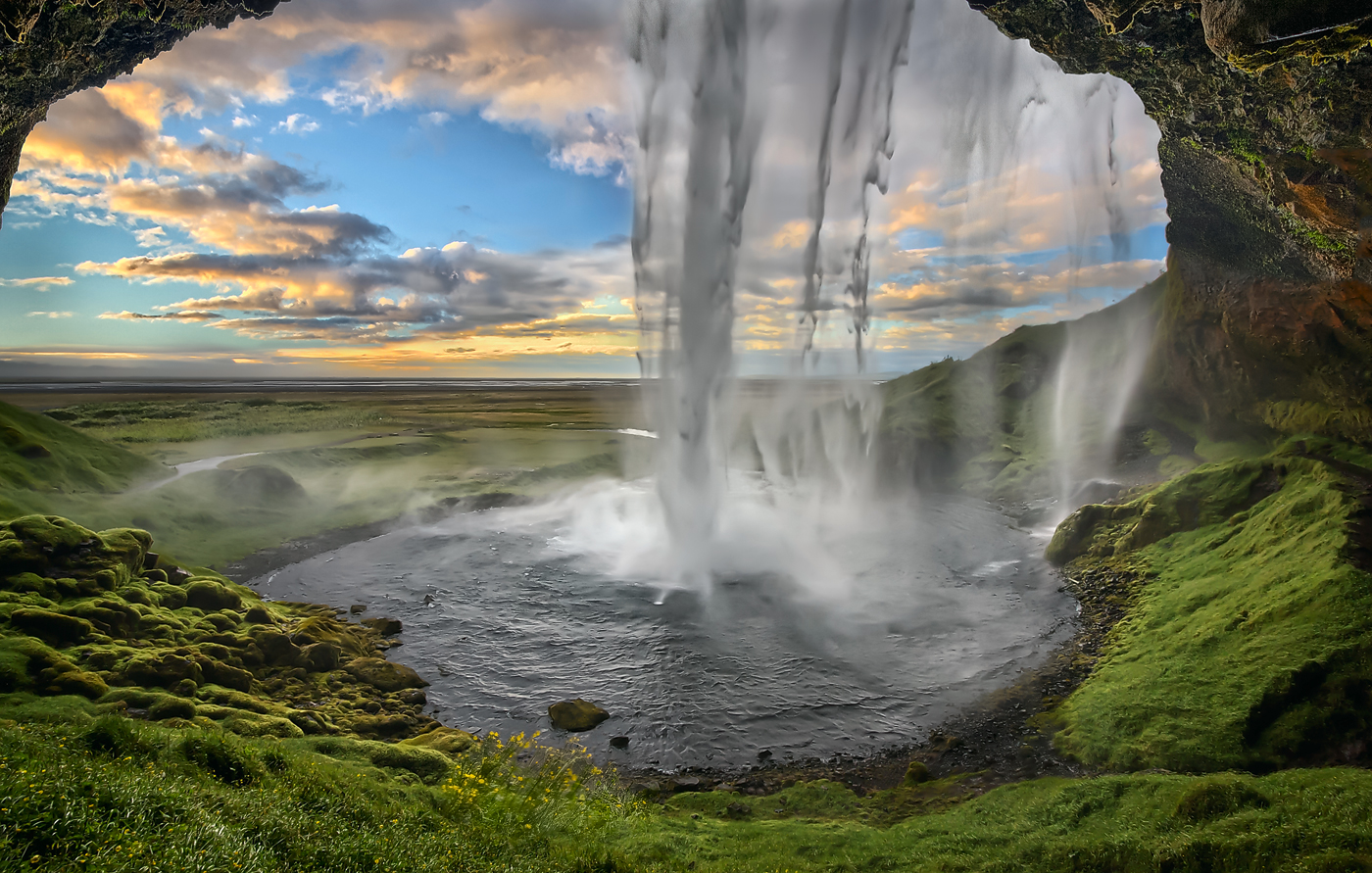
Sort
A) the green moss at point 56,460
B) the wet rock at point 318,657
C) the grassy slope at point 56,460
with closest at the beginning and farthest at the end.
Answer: the wet rock at point 318,657 → the grassy slope at point 56,460 → the green moss at point 56,460

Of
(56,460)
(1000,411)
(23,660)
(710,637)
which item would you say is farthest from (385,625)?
(1000,411)

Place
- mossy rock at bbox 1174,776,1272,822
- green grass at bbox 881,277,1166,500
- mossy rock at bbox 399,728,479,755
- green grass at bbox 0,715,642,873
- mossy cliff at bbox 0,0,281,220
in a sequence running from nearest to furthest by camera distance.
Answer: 1. green grass at bbox 0,715,642,873
2. mossy rock at bbox 1174,776,1272,822
3. mossy cliff at bbox 0,0,281,220
4. mossy rock at bbox 399,728,479,755
5. green grass at bbox 881,277,1166,500

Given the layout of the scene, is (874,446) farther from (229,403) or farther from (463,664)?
(229,403)

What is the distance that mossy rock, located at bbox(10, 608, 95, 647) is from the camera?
17.7 metres

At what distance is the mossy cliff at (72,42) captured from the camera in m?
15.2

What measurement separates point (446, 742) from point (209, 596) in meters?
14.1

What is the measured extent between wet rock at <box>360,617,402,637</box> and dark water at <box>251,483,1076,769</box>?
74 cm

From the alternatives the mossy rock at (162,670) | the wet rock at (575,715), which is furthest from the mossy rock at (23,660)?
the wet rock at (575,715)

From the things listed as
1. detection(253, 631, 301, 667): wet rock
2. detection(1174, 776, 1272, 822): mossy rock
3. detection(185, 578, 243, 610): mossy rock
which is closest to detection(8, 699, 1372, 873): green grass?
detection(1174, 776, 1272, 822): mossy rock

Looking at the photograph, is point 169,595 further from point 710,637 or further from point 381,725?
point 710,637

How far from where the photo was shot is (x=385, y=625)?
91.3ft

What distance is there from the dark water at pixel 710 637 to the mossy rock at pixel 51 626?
10339mm

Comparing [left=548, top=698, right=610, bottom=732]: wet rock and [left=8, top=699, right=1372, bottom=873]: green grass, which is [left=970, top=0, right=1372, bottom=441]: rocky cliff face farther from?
[left=548, top=698, right=610, bottom=732]: wet rock

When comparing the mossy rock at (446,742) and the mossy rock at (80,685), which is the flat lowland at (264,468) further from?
the mossy rock at (446,742)
